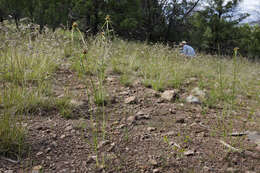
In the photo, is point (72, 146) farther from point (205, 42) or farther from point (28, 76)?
point (205, 42)

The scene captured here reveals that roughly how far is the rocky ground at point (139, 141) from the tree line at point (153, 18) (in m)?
4.91

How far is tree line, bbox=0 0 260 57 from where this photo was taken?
282 inches

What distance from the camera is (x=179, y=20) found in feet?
43.5

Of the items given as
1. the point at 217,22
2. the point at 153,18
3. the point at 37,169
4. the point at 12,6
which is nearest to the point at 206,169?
the point at 37,169

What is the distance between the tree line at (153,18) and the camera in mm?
7159

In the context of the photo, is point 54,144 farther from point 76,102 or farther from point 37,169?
point 76,102

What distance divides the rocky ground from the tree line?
4.91 metres

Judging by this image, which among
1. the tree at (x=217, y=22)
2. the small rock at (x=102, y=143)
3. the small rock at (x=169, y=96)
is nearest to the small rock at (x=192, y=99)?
the small rock at (x=169, y=96)

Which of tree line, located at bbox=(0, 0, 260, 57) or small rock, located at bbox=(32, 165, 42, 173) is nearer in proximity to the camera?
small rock, located at bbox=(32, 165, 42, 173)

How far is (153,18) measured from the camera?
12.6 meters

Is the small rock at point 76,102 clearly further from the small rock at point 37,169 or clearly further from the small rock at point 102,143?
the small rock at point 37,169

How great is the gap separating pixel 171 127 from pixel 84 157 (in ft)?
2.88

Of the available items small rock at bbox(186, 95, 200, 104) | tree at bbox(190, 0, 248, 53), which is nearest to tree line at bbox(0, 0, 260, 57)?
tree at bbox(190, 0, 248, 53)

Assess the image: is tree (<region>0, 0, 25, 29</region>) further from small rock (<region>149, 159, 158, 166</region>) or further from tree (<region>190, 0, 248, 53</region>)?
tree (<region>190, 0, 248, 53</region>)
